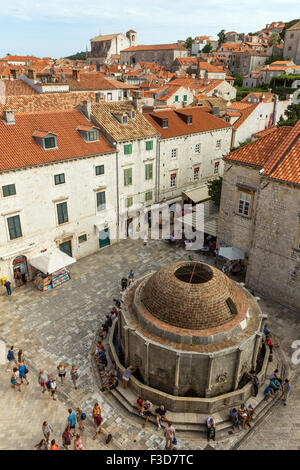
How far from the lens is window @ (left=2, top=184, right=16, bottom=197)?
83.8ft


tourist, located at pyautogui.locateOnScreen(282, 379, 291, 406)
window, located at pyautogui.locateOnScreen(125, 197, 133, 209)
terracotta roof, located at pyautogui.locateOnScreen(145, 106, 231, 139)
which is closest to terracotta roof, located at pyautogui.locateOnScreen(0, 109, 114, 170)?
window, located at pyautogui.locateOnScreen(125, 197, 133, 209)

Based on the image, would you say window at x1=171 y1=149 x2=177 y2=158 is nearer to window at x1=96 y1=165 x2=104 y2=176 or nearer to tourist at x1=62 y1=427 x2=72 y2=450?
window at x1=96 y1=165 x2=104 y2=176

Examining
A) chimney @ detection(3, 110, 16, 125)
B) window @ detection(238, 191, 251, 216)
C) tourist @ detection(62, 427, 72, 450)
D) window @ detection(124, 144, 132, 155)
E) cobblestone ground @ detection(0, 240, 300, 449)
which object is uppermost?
chimney @ detection(3, 110, 16, 125)

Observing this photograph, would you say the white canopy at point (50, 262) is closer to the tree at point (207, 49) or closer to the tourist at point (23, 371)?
the tourist at point (23, 371)

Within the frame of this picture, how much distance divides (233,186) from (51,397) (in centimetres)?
2071

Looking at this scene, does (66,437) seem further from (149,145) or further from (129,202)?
(149,145)

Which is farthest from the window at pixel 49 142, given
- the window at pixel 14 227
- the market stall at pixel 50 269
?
the market stall at pixel 50 269

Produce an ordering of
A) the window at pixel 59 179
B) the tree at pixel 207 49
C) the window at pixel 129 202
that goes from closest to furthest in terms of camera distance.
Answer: the window at pixel 59 179, the window at pixel 129 202, the tree at pixel 207 49

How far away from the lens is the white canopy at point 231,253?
29.4 m

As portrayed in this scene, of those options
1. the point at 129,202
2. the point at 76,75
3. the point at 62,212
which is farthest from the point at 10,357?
the point at 76,75

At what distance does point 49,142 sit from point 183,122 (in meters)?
20.1

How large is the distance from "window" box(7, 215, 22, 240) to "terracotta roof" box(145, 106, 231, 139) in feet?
62.6

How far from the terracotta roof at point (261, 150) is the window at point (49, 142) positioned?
1461 centimetres
